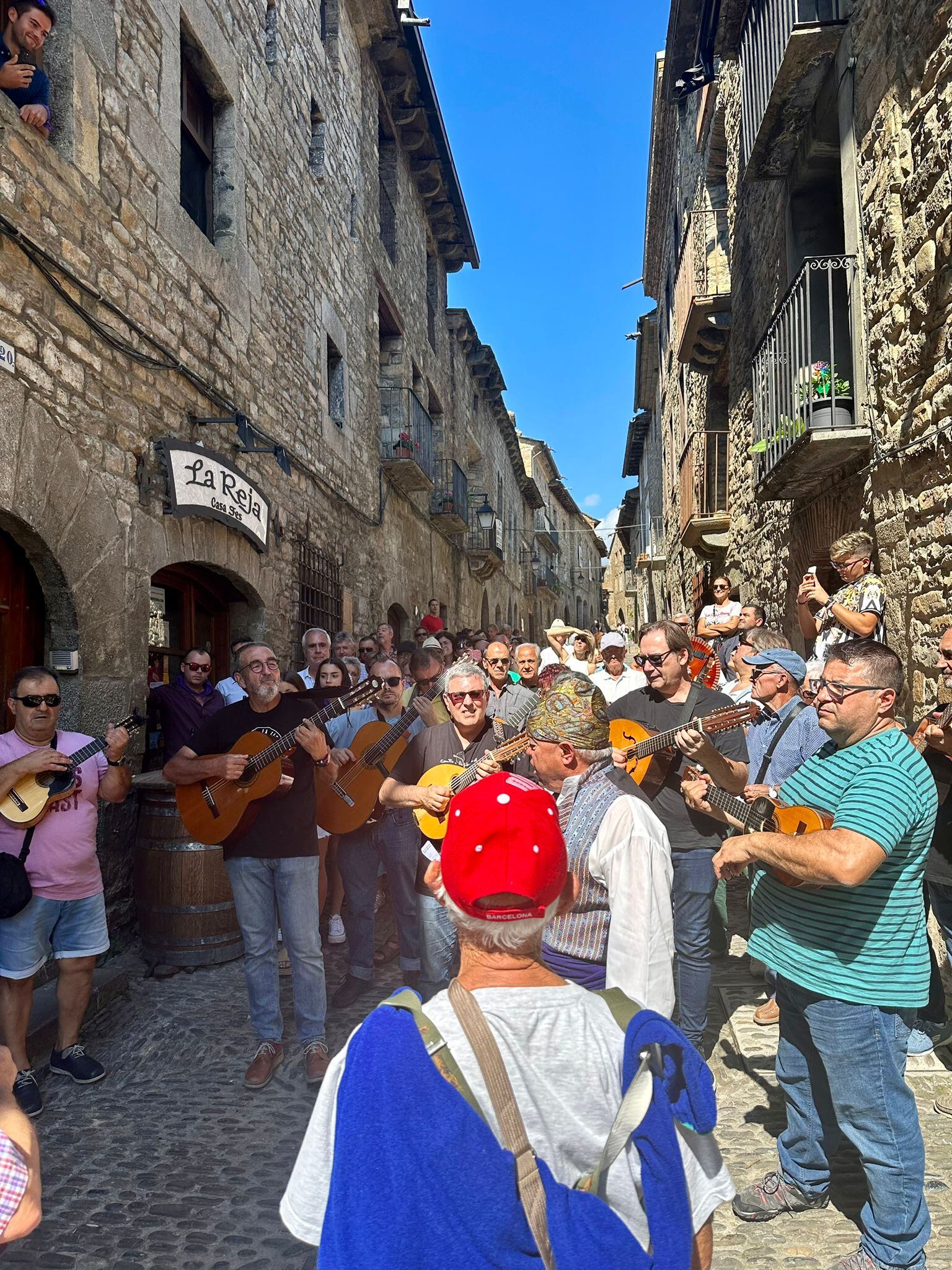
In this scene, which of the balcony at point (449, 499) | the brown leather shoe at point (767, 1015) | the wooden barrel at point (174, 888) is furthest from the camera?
the balcony at point (449, 499)

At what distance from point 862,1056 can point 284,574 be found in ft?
22.3

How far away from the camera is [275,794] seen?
395 centimetres

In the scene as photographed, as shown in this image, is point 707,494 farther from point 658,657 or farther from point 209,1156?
point 209,1156

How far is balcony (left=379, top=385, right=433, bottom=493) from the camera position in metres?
12.9

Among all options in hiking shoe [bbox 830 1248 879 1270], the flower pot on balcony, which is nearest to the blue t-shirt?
the flower pot on balcony

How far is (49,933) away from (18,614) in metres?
1.80

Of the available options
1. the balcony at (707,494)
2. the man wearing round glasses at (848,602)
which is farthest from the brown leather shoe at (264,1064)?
the balcony at (707,494)

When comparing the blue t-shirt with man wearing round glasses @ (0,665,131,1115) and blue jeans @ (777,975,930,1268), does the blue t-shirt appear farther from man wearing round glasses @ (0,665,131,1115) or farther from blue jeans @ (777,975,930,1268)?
blue jeans @ (777,975,930,1268)

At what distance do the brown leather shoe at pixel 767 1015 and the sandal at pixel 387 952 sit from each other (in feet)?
6.94

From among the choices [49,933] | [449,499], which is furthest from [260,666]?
[449,499]

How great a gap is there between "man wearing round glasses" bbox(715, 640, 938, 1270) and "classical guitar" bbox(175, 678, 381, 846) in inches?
82.8

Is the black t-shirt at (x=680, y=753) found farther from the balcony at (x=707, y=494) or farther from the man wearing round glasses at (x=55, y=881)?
the balcony at (x=707, y=494)

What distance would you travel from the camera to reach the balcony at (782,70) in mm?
6344

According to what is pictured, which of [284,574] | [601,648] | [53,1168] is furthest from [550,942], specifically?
[284,574]
